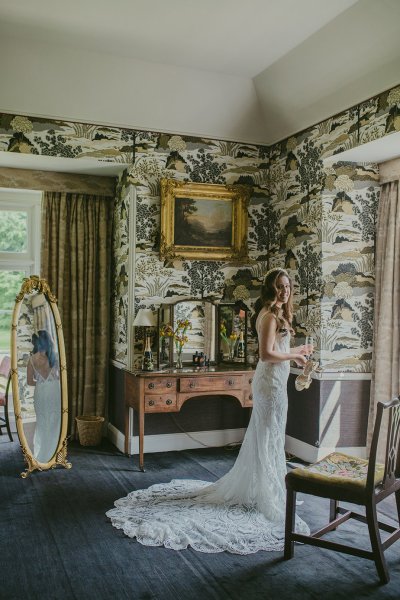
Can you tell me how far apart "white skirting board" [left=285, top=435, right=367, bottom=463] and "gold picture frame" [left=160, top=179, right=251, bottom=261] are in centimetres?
193

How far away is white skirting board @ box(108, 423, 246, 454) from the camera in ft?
19.4

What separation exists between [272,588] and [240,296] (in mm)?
3463

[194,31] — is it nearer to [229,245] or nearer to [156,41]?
[156,41]

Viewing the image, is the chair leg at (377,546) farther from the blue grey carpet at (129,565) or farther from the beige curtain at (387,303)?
the beige curtain at (387,303)

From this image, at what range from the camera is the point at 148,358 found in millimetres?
5551

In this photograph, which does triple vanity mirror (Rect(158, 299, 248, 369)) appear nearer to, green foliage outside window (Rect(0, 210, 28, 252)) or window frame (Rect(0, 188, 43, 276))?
window frame (Rect(0, 188, 43, 276))

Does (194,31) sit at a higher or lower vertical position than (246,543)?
higher

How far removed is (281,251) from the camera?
20.1ft

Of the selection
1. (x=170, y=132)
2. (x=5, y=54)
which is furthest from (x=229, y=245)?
(x=5, y=54)

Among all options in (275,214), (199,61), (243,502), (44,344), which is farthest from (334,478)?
(199,61)

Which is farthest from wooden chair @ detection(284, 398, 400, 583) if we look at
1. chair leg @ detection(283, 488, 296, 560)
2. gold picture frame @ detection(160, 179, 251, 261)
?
gold picture frame @ detection(160, 179, 251, 261)

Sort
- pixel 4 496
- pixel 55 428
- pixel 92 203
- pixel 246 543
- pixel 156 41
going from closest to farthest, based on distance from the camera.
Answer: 1. pixel 246 543
2. pixel 4 496
3. pixel 156 41
4. pixel 55 428
5. pixel 92 203

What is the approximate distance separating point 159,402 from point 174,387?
0.19 m

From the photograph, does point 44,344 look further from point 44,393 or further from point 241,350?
point 241,350
